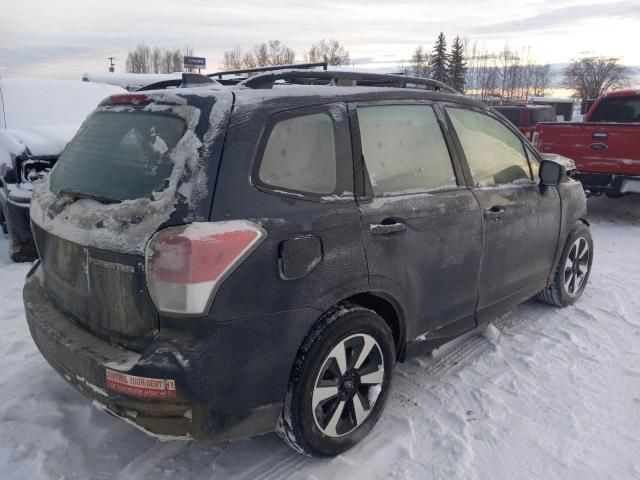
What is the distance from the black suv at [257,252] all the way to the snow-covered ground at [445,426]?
0.29 meters

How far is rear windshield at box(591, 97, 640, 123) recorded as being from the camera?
28.8 feet

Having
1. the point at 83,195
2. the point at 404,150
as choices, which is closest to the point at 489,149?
the point at 404,150

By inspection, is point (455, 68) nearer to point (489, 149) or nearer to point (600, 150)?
point (600, 150)

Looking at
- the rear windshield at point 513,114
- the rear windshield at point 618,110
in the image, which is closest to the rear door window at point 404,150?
the rear windshield at point 618,110

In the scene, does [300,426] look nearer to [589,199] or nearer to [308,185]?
[308,185]

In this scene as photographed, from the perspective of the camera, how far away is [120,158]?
251cm

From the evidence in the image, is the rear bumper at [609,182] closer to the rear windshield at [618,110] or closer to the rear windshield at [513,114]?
the rear windshield at [618,110]

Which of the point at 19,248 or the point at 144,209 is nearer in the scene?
the point at 144,209

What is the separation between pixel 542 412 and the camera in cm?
307

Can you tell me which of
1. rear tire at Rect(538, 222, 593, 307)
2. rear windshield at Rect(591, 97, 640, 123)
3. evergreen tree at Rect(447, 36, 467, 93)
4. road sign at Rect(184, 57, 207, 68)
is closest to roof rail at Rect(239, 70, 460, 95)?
rear tire at Rect(538, 222, 593, 307)

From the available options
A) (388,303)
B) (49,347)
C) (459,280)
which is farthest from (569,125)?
(49,347)

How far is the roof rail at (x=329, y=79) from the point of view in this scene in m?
2.58

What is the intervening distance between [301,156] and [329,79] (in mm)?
629

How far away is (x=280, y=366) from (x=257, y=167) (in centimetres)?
86
